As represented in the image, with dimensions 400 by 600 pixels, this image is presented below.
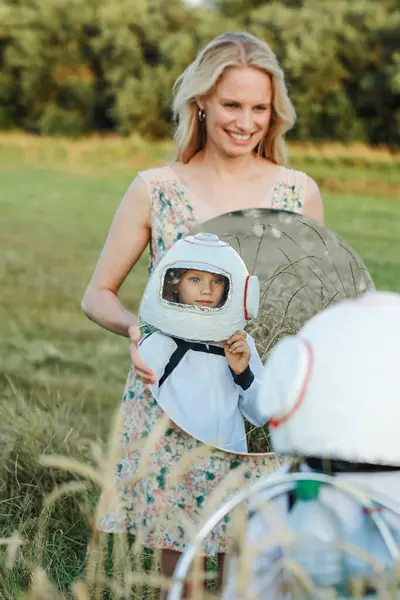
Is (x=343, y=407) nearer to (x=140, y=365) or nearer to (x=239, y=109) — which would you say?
(x=140, y=365)

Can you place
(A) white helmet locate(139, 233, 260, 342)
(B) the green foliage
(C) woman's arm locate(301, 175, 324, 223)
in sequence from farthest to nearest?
(B) the green foliage
(C) woman's arm locate(301, 175, 324, 223)
(A) white helmet locate(139, 233, 260, 342)

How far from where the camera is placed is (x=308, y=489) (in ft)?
5.26

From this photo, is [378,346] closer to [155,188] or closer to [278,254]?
[278,254]

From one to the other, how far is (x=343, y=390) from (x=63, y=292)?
372 inches

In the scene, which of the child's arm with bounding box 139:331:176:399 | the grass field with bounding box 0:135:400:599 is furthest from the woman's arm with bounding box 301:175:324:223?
the grass field with bounding box 0:135:400:599

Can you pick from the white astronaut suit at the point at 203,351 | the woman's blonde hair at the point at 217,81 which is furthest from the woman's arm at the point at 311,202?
the white astronaut suit at the point at 203,351

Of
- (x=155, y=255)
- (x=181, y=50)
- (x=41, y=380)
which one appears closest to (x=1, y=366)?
(x=41, y=380)

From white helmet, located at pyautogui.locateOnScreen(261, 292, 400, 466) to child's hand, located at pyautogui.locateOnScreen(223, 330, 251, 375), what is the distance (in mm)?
859

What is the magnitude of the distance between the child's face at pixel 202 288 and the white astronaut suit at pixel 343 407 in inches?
31.8

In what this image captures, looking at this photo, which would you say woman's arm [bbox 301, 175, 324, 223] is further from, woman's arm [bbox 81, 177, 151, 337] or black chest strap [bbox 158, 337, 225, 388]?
black chest strap [bbox 158, 337, 225, 388]

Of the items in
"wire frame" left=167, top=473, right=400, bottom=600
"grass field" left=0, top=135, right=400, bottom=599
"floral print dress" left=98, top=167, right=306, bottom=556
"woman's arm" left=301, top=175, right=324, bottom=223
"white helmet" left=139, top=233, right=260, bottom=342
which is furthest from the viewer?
"grass field" left=0, top=135, right=400, bottom=599

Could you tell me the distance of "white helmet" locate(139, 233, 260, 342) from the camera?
2393 millimetres

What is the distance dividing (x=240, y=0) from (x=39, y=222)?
1812 cm

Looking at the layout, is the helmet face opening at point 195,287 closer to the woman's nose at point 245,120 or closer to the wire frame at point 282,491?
the woman's nose at point 245,120
